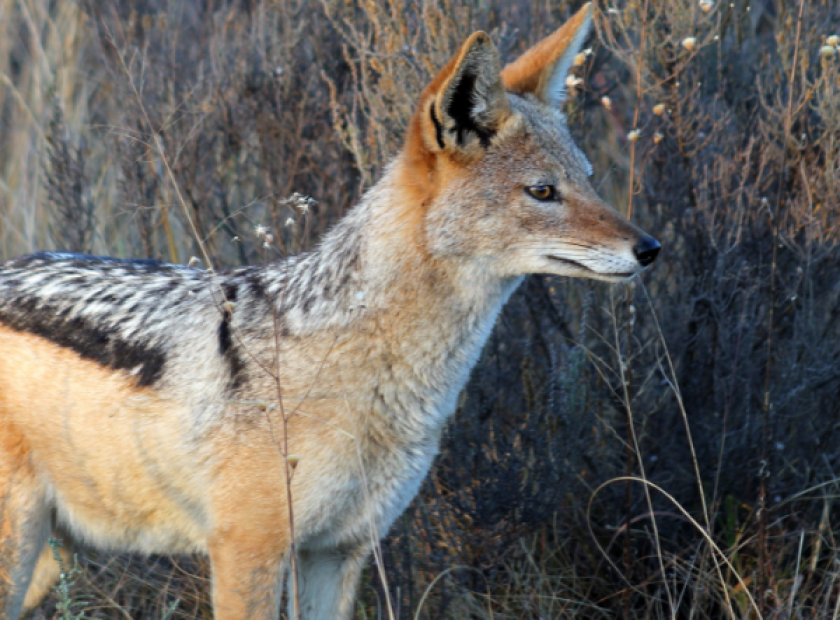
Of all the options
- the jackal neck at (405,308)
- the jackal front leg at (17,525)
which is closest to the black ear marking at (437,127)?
the jackal neck at (405,308)

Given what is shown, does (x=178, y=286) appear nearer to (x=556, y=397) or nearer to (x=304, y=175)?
(x=556, y=397)

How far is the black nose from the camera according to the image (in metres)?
2.77

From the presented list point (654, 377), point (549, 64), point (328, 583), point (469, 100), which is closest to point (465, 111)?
point (469, 100)

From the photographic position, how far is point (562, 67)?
3254mm

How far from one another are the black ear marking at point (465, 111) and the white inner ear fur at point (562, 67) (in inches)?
20.1

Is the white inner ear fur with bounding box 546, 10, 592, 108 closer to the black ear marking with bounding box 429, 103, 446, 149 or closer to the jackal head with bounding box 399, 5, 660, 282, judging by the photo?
the jackal head with bounding box 399, 5, 660, 282

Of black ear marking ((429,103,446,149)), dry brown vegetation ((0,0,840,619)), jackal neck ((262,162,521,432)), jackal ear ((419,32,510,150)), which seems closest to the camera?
jackal ear ((419,32,510,150))

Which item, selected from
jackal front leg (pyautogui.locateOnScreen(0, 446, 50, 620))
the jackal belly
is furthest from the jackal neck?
jackal front leg (pyautogui.locateOnScreen(0, 446, 50, 620))

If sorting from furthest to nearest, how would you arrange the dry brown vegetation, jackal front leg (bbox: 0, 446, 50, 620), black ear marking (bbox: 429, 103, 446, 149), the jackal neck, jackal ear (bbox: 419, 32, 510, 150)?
the dry brown vegetation → jackal front leg (bbox: 0, 446, 50, 620) → the jackal neck → black ear marking (bbox: 429, 103, 446, 149) → jackal ear (bbox: 419, 32, 510, 150)

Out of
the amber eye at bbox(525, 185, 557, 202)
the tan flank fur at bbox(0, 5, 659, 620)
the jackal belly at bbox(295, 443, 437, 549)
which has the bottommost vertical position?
the jackal belly at bbox(295, 443, 437, 549)

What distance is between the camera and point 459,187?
2861 mm

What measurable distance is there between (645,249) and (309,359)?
3.91 ft

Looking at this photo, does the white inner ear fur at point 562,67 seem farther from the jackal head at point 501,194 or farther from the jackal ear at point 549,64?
the jackal head at point 501,194

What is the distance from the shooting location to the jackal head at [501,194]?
110 inches
